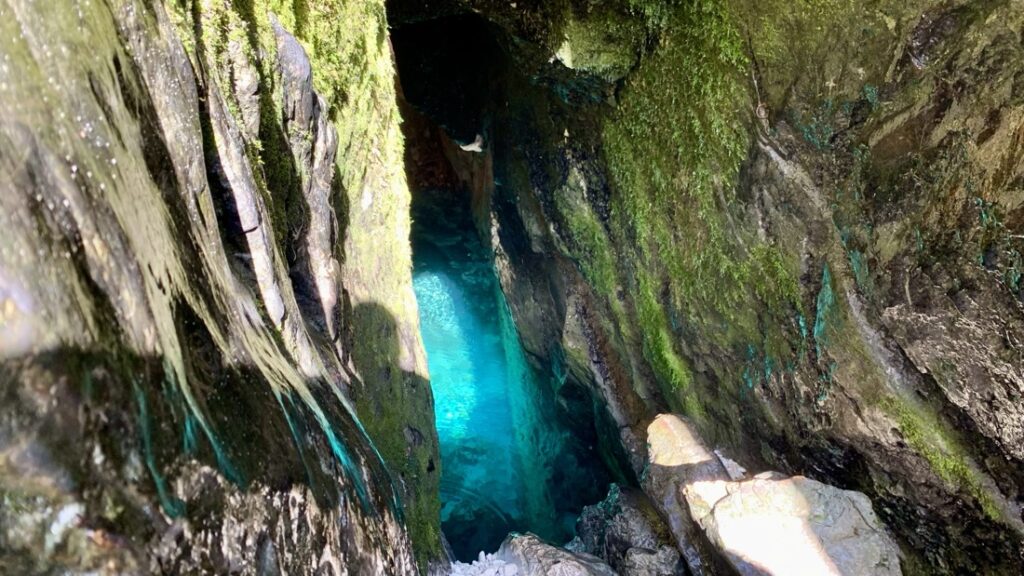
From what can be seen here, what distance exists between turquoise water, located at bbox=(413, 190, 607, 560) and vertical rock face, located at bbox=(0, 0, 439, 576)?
6.85m

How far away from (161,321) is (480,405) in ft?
36.0

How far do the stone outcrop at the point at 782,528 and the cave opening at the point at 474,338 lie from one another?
3.38 metres

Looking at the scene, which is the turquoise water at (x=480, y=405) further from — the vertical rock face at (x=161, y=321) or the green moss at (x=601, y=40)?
the vertical rock face at (x=161, y=321)

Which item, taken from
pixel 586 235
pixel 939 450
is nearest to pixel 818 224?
pixel 939 450

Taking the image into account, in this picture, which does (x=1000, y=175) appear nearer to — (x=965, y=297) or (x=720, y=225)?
(x=965, y=297)

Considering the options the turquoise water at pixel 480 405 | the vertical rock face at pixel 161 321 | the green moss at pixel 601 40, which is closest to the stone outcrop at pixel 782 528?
the vertical rock face at pixel 161 321

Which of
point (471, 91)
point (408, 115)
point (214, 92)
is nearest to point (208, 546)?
point (214, 92)

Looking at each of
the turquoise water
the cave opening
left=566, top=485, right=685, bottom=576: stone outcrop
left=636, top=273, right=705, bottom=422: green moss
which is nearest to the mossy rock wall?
left=566, top=485, right=685, bottom=576: stone outcrop

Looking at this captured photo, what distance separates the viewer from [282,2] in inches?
140

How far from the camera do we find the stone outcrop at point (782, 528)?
429cm

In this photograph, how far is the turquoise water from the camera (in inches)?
390

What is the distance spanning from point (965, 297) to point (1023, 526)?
152 cm

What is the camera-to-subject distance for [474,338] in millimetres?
12156

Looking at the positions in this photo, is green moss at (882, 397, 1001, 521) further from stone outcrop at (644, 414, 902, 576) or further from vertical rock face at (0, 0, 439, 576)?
vertical rock face at (0, 0, 439, 576)
